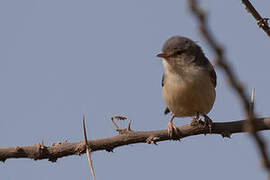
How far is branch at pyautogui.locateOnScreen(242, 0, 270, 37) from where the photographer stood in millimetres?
3152

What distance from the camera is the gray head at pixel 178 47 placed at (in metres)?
6.41

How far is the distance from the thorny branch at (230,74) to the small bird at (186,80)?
16.9 feet

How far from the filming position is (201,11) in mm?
806

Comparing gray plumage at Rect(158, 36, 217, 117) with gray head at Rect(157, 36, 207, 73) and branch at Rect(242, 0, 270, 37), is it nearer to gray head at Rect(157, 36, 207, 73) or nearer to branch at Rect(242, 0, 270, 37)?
gray head at Rect(157, 36, 207, 73)

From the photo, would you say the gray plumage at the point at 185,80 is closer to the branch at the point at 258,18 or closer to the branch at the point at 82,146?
the branch at the point at 82,146

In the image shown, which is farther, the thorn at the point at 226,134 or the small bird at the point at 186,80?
the small bird at the point at 186,80

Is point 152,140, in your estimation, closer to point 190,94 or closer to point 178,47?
A: point 190,94

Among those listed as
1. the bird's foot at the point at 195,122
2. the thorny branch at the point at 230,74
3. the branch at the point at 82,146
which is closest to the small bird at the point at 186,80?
the bird's foot at the point at 195,122

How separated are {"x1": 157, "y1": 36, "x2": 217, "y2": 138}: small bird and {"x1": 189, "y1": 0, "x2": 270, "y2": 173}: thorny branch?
5.17 meters

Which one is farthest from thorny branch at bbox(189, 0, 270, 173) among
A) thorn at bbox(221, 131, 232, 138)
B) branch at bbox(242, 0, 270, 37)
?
thorn at bbox(221, 131, 232, 138)

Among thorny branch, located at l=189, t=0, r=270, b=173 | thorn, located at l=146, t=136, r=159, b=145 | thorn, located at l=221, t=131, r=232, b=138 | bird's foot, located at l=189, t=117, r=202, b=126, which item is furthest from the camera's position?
bird's foot, located at l=189, t=117, r=202, b=126

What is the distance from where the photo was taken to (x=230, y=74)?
2.56 feet

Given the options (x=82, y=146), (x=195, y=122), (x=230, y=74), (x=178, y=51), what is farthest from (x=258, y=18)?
(x=178, y=51)

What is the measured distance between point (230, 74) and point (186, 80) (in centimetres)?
542
